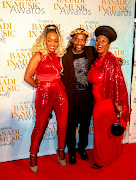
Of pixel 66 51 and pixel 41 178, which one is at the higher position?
pixel 66 51

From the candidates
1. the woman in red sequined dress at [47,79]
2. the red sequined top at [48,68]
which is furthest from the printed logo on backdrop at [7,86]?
the red sequined top at [48,68]

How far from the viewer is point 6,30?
2691mm

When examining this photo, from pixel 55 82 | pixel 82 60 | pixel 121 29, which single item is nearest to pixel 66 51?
pixel 82 60

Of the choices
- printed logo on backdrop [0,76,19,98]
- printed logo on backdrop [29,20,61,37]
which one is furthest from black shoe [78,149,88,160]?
printed logo on backdrop [29,20,61,37]

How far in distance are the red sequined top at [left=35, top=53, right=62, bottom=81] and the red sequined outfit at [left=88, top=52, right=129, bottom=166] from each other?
0.45m

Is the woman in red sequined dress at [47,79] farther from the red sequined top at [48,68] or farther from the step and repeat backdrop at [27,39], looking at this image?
the step and repeat backdrop at [27,39]

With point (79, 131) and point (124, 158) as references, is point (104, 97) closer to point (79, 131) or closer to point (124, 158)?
point (79, 131)

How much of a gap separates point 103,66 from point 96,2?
45.2 inches

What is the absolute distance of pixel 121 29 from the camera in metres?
3.12

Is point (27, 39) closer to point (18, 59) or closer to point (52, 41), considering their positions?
point (18, 59)

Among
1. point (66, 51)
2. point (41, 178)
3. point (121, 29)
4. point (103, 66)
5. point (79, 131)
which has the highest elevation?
point (121, 29)

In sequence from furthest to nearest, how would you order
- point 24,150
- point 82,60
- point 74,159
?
1. point 24,150
2. point 74,159
3. point 82,60

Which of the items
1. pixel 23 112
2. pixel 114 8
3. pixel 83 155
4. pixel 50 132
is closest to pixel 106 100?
pixel 83 155

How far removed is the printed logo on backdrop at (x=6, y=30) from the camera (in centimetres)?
267
